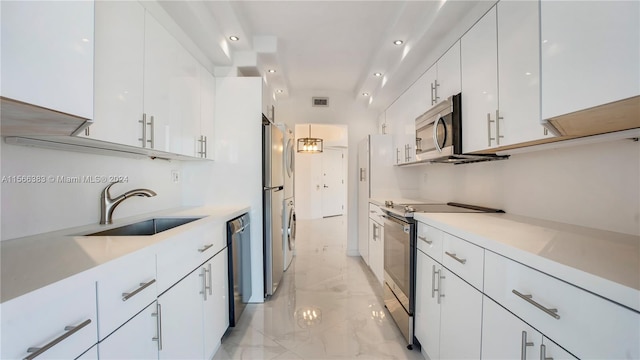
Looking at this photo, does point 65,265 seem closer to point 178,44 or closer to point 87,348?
point 87,348

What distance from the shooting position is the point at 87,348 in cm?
73

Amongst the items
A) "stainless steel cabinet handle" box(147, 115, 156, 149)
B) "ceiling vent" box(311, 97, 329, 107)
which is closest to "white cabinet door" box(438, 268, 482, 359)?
"stainless steel cabinet handle" box(147, 115, 156, 149)

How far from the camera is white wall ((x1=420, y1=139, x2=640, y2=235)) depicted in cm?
113

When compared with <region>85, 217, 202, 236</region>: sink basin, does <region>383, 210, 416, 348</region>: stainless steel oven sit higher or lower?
lower

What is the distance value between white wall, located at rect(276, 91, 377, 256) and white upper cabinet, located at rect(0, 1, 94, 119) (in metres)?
3.38

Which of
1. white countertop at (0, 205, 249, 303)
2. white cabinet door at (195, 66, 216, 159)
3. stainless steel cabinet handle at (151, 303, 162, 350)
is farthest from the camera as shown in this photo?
white cabinet door at (195, 66, 216, 159)

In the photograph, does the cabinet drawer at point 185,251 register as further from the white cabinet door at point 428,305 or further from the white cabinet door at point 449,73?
the white cabinet door at point 449,73

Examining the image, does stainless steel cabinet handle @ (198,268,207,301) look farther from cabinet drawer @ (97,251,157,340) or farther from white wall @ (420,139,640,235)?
white wall @ (420,139,640,235)

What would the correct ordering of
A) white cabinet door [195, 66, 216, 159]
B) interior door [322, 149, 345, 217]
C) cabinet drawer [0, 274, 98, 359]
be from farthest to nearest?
interior door [322, 149, 345, 217] < white cabinet door [195, 66, 216, 159] < cabinet drawer [0, 274, 98, 359]

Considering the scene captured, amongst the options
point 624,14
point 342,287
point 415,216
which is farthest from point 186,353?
point 624,14

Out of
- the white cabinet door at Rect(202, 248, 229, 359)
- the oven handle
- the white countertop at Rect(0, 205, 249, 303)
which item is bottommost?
the white cabinet door at Rect(202, 248, 229, 359)

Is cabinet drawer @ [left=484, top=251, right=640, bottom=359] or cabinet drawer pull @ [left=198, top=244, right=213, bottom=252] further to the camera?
cabinet drawer pull @ [left=198, top=244, right=213, bottom=252]

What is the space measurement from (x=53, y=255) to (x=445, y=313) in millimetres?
1791

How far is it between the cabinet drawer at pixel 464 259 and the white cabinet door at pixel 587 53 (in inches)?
25.6
